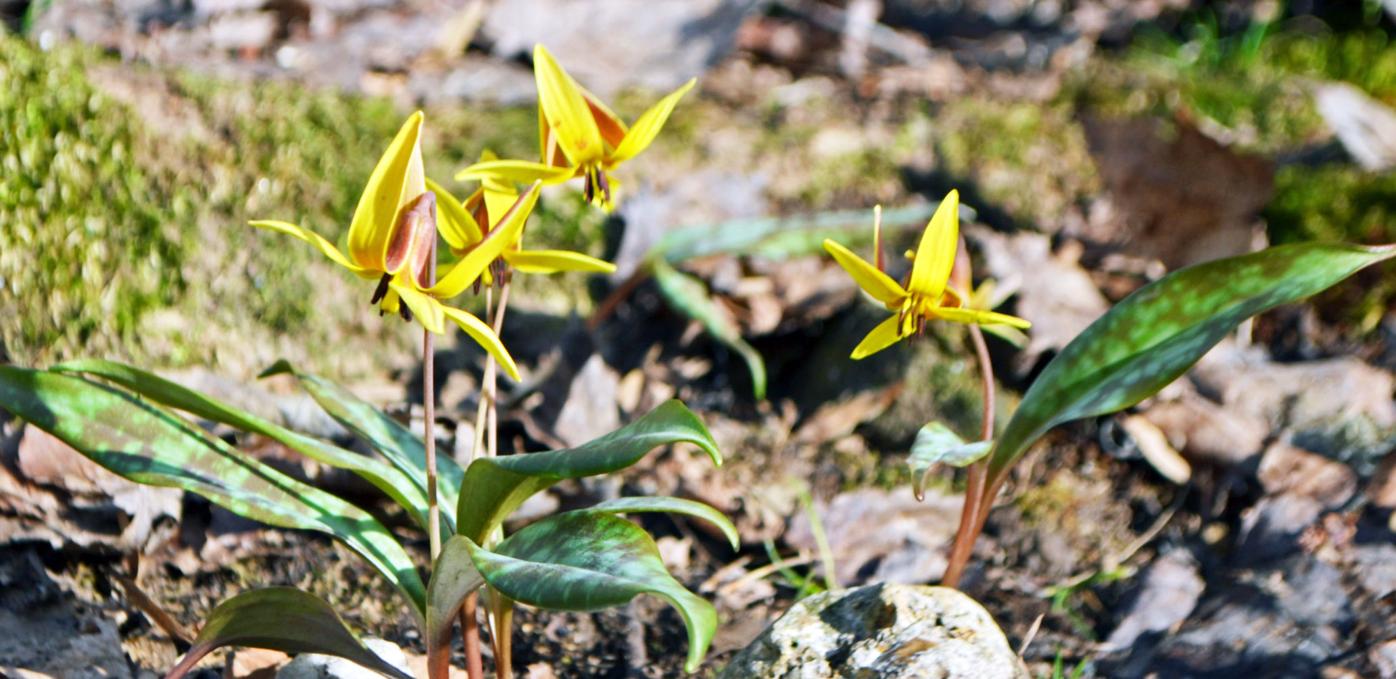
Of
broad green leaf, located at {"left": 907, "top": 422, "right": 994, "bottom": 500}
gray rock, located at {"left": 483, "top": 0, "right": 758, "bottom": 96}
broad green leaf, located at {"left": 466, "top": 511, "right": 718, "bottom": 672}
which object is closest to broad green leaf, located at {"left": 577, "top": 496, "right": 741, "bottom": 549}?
broad green leaf, located at {"left": 466, "top": 511, "right": 718, "bottom": 672}

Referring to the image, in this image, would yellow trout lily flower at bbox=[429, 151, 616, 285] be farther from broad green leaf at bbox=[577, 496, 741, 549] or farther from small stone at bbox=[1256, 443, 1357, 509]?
small stone at bbox=[1256, 443, 1357, 509]

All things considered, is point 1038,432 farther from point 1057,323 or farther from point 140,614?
point 140,614

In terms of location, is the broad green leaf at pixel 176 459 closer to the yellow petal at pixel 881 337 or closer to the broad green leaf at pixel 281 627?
the broad green leaf at pixel 281 627

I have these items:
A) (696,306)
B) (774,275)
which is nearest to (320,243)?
(696,306)

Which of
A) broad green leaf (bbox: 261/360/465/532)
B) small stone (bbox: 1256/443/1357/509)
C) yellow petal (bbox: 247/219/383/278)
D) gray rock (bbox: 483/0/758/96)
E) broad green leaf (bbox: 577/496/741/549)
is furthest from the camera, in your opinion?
gray rock (bbox: 483/0/758/96)

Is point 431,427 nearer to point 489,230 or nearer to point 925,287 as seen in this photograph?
point 489,230

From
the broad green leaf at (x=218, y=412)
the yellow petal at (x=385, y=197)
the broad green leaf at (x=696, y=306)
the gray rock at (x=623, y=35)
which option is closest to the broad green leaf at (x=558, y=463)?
the broad green leaf at (x=218, y=412)
